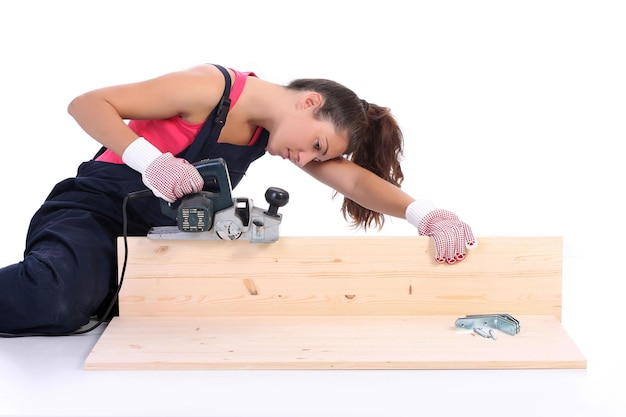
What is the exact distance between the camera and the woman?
2.50 m

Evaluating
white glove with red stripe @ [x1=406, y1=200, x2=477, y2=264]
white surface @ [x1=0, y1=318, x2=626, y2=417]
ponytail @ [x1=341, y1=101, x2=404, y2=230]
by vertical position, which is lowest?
white surface @ [x1=0, y1=318, x2=626, y2=417]

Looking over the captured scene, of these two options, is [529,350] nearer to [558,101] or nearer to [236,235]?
[236,235]

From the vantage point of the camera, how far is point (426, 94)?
4.29 metres

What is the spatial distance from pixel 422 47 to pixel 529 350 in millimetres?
2234

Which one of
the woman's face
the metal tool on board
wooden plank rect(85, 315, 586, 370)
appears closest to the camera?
wooden plank rect(85, 315, 586, 370)

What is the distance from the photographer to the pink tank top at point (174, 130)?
2.88 m

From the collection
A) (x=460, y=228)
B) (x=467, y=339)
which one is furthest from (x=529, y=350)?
(x=460, y=228)

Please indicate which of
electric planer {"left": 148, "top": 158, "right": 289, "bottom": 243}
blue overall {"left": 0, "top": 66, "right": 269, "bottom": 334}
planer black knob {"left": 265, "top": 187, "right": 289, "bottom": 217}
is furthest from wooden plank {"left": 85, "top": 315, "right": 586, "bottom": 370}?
planer black knob {"left": 265, "top": 187, "right": 289, "bottom": 217}

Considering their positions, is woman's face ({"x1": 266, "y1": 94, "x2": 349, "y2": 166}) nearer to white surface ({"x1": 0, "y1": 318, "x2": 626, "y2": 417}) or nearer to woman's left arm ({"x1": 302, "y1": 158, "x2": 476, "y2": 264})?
woman's left arm ({"x1": 302, "y1": 158, "x2": 476, "y2": 264})

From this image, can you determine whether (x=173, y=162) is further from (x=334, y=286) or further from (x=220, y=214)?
(x=334, y=286)

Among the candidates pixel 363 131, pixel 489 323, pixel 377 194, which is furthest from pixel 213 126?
pixel 489 323

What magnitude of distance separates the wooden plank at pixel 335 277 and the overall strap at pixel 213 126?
444 millimetres

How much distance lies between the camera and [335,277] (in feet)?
8.44

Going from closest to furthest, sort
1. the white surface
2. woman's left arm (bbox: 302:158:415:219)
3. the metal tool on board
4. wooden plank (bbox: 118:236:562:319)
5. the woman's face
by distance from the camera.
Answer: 1. the white surface
2. the metal tool on board
3. wooden plank (bbox: 118:236:562:319)
4. the woman's face
5. woman's left arm (bbox: 302:158:415:219)
